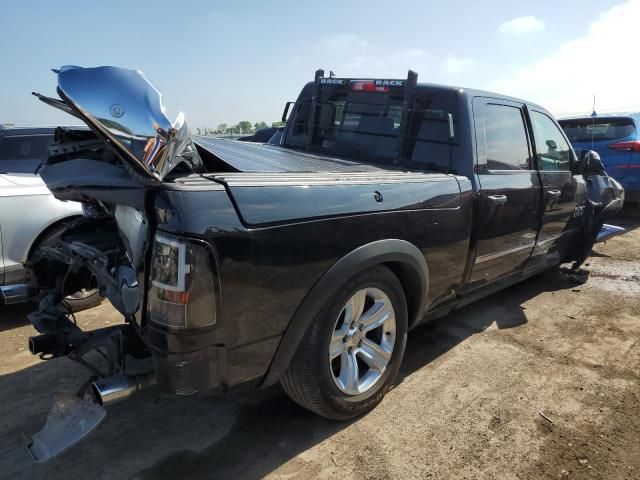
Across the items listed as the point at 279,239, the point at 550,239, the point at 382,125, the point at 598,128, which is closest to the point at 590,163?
the point at 550,239

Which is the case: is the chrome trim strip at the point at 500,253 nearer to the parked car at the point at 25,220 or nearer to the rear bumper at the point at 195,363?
the rear bumper at the point at 195,363

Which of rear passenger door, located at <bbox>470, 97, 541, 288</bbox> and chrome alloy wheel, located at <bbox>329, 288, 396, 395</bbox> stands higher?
rear passenger door, located at <bbox>470, 97, 541, 288</bbox>

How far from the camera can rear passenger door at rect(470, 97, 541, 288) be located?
3.44 meters

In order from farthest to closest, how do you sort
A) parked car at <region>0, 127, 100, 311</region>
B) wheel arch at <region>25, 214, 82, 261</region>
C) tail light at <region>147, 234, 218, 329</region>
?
wheel arch at <region>25, 214, 82, 261</region> < parked car at <region>0, 127, 100, 311</region> < tail light at <region>147, 234, 218, 329</region>

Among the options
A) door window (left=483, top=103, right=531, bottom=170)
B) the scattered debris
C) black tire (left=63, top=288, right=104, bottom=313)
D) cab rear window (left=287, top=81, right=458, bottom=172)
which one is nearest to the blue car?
door window (left=483, top=103, right=531, bottom=170)

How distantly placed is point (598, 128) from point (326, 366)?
778cm

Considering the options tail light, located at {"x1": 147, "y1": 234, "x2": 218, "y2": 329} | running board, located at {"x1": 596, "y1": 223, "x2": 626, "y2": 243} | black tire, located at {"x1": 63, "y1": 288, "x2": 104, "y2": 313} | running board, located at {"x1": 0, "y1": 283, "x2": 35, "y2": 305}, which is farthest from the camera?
running board, located at {"x1": 596, "y1": 223, "x2": 626, "y2": 243}

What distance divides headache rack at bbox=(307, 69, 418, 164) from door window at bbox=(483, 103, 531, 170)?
0.57 meters

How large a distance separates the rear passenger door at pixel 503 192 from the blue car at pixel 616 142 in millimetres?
4843

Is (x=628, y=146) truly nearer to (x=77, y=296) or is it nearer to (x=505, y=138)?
(x=505, y=138)

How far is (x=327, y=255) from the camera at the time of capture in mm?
2344

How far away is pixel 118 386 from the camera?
2.05 meters

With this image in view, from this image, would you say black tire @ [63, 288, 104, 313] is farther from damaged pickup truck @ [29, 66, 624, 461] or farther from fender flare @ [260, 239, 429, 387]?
fender flare @ [260, 239, 429, 387]

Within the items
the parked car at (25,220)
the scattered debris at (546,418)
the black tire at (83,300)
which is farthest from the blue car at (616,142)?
the parked car at (25,220)
